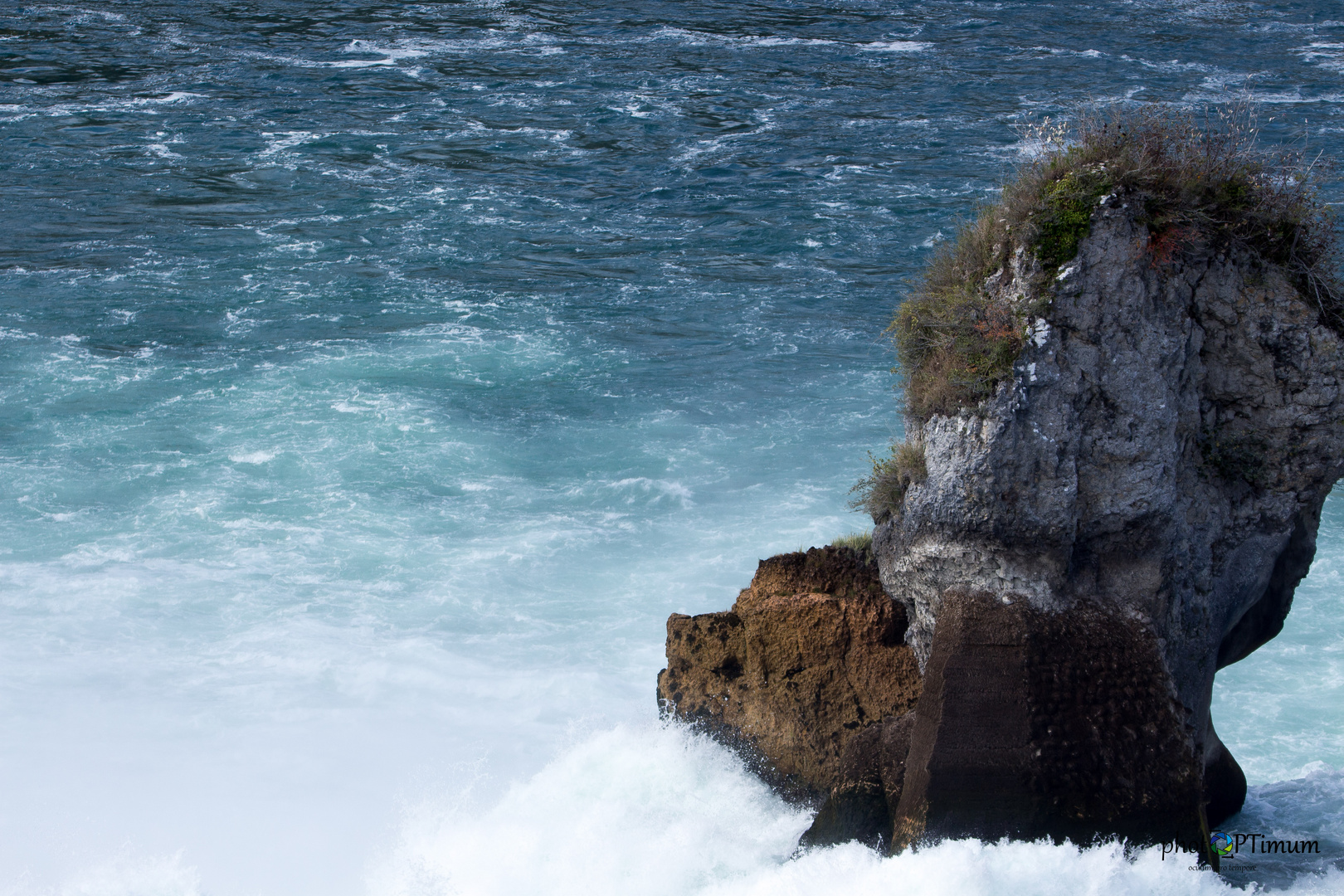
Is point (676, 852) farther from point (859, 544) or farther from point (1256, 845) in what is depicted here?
point (1256, 845)

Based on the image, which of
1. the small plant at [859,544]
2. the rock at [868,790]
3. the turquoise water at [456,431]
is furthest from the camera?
the turquoise water at [456,431]

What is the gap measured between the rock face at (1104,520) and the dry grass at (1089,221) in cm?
16

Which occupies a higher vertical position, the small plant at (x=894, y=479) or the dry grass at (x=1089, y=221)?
the dry grass at (x=1089, y=221)

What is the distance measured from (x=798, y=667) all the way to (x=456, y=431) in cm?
1223

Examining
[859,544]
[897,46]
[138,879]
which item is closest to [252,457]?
[138,879]

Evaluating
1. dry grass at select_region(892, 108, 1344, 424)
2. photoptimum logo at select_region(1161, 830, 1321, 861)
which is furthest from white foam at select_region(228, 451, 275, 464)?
photoptimum logo at select_region(1161, 830, 1321, 861)

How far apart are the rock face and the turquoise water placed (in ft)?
2.41

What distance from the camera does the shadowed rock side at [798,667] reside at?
42.4 ft

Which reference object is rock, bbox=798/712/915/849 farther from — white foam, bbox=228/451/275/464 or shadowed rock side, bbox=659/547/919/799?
white foam, bbox=228/451/275/464

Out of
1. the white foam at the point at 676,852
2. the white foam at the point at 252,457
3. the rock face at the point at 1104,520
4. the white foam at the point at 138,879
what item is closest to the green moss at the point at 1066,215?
the rock face at the point at 1104,520

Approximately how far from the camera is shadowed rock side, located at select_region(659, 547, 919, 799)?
12914 millimetres

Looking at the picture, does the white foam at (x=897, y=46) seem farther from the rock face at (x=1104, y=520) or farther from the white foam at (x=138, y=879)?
the white foam at (x=138, y=879)

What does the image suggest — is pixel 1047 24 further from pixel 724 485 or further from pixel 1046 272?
pixel 1046 272

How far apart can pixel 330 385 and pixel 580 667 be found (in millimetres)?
10527
